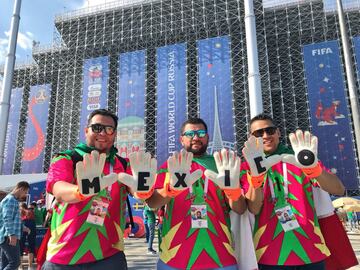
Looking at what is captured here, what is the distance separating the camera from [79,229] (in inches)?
75.0

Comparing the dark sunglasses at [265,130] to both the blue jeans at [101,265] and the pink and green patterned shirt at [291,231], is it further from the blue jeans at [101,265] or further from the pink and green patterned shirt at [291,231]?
the blue jeans at [101,265]

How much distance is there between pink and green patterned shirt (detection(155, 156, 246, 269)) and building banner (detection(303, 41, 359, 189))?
1720cm

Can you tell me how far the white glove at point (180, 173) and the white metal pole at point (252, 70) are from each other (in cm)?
1385

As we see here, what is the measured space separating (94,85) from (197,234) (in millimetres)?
21565

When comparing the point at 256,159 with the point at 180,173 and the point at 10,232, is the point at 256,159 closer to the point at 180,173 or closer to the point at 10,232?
the point at 180,173

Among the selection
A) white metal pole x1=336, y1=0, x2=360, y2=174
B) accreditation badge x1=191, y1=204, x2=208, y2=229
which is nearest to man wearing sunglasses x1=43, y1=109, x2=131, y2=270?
accreditation badge x1=191, y1=204, x2=208, y2=229

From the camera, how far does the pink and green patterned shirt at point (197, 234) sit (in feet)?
6.47

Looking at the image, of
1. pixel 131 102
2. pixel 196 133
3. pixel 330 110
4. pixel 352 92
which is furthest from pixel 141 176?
pixel 131 102

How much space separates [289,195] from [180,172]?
2.57 feet

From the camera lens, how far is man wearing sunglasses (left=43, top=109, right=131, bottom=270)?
5.85ft

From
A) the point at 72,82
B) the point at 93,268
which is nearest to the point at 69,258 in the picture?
the point at 93,268

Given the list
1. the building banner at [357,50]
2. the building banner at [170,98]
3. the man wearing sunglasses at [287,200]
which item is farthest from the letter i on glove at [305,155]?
the building banner at [357,50]

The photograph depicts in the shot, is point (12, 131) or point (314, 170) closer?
point (314, 170)

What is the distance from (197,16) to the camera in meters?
22.8
